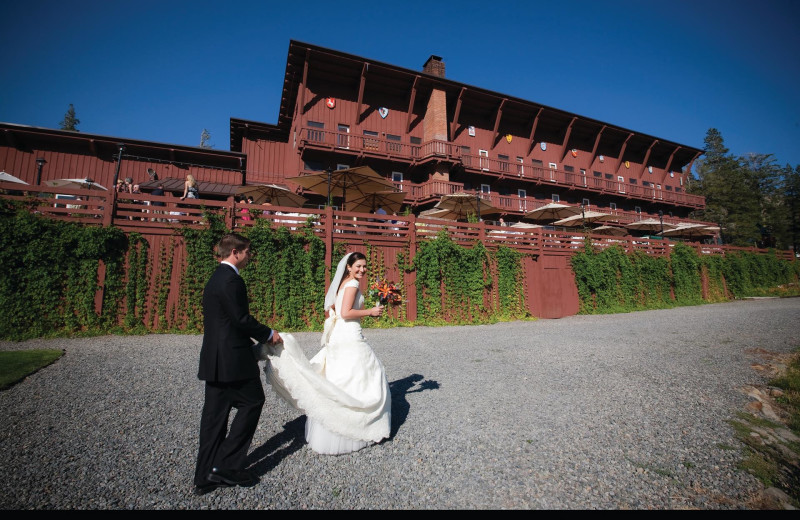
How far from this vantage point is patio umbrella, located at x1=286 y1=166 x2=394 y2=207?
39.4 feet

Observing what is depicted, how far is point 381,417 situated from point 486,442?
106cm

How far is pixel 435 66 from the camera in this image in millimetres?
23594

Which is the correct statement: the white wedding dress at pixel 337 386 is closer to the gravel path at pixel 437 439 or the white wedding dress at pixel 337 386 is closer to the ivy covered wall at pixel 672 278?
the gravel path at pixel 437 439

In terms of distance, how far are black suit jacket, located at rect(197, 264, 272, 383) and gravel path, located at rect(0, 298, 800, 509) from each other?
0.90 m

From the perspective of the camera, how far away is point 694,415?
12.6 ft

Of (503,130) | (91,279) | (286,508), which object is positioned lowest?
(286,508)

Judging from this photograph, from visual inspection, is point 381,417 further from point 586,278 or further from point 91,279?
point 586,278

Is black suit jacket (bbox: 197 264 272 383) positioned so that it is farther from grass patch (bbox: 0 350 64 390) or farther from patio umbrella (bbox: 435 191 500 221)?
patio umbrella (bbox: 435 191 500 221)

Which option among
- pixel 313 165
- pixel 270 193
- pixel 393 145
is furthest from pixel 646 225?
pixel 270 193

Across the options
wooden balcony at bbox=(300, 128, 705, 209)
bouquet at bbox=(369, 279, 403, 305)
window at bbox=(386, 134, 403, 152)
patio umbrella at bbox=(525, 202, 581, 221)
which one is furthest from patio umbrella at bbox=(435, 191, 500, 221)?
bouquet at bbox=(369, 279, 403, 305)

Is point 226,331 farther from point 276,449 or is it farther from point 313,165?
point 313,165

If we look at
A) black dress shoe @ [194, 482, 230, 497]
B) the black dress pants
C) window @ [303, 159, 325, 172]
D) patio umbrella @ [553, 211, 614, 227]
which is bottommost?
black dress shoe @ [194, 482, 230, 497]

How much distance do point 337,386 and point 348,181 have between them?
1021cm

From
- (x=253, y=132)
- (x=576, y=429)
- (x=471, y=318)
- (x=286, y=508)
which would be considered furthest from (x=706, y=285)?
(x=253, y=132)
